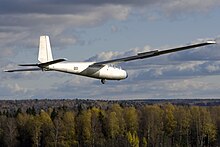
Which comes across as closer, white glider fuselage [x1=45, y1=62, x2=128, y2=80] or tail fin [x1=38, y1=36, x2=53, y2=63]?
white glider fuselage [x1=45, y1=62, x2=128, y2=80]

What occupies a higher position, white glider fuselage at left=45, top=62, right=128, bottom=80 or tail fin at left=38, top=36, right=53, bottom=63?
tail fin at left=38, top=36, right=53, bottom=63

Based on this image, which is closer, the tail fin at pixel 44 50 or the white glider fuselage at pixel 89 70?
the white glider fuselage at pixel 89 70

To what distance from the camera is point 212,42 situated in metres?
61.8

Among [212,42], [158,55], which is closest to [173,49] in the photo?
[158,55]

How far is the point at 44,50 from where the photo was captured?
223 feet

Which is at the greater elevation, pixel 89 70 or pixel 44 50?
pixel 44 50

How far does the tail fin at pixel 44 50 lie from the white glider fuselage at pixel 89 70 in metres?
1.03

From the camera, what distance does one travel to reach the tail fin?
223ft

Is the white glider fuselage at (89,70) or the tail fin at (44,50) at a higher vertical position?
the tail fin at (44,50)

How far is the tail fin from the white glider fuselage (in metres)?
1.03

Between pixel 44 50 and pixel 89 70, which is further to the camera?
pixel 44 50

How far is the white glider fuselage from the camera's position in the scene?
66.1 meters

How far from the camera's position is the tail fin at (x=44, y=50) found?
6788 centimetres

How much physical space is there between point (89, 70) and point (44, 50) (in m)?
4.79
